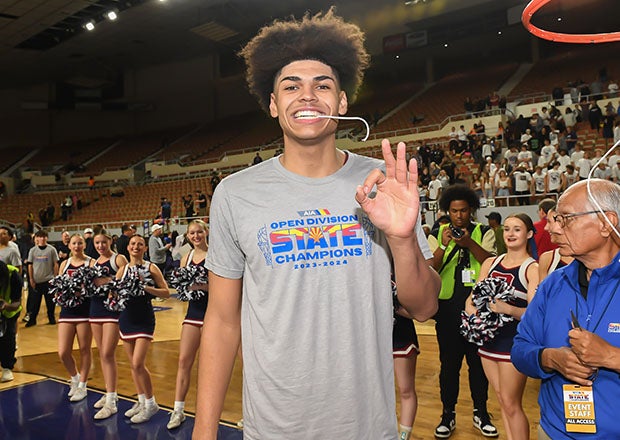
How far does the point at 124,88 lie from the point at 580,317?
27.4m

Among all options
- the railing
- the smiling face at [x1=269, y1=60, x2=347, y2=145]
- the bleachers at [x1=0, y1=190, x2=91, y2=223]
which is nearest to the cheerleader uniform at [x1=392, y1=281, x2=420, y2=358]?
the smiling face at [x1=269, y1=60, x2=347, y2=145]

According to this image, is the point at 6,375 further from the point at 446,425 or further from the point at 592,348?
the point at 592,348

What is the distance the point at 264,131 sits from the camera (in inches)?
928

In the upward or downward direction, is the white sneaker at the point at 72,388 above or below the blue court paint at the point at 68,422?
above

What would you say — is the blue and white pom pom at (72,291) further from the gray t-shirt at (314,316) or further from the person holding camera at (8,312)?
the gray t-shirt at (314,316)

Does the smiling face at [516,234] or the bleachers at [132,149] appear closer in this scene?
the smiling face at [516,234]

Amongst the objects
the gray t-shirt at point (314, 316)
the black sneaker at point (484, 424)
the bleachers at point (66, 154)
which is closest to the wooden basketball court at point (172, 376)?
the black sneaker at point (484, 424)

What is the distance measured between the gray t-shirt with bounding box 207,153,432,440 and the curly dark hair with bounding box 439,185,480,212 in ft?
8.49

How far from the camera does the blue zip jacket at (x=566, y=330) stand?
185 centimetres

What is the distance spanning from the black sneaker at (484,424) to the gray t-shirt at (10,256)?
668cm

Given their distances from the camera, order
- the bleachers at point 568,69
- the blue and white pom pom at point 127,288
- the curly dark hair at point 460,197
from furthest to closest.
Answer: the bleachers at point 568,69
the blue and white pom pom at point 127,288
the curly dark hair at point 460,197

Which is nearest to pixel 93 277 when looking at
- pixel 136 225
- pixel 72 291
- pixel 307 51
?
pixel 72 291

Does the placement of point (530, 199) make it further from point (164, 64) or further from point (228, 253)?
point (164, 64)

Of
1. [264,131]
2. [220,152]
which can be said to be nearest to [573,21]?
[264,131]
